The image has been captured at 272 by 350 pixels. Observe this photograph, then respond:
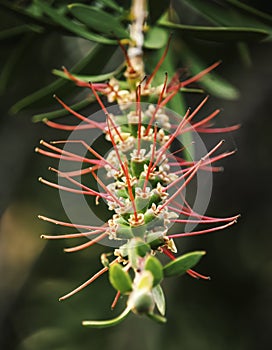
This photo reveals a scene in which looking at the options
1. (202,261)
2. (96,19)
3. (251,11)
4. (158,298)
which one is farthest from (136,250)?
(202,261)

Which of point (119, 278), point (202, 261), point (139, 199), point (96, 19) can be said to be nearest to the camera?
point (119, 278)

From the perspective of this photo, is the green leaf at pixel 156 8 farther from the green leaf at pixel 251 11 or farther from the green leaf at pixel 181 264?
the green leaf at pixel 181 264

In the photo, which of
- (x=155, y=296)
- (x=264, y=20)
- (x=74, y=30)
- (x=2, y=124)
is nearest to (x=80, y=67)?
(x=74, y=30)

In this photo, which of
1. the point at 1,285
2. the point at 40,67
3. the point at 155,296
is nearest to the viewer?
the point at 155,296

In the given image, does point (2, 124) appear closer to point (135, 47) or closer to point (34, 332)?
point (34, 332)

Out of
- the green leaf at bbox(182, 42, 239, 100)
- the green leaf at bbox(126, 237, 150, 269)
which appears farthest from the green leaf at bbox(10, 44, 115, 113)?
the green leaf at bbox(126, 237, 150, 269)

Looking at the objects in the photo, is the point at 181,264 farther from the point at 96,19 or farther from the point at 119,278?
the point at 96,19
